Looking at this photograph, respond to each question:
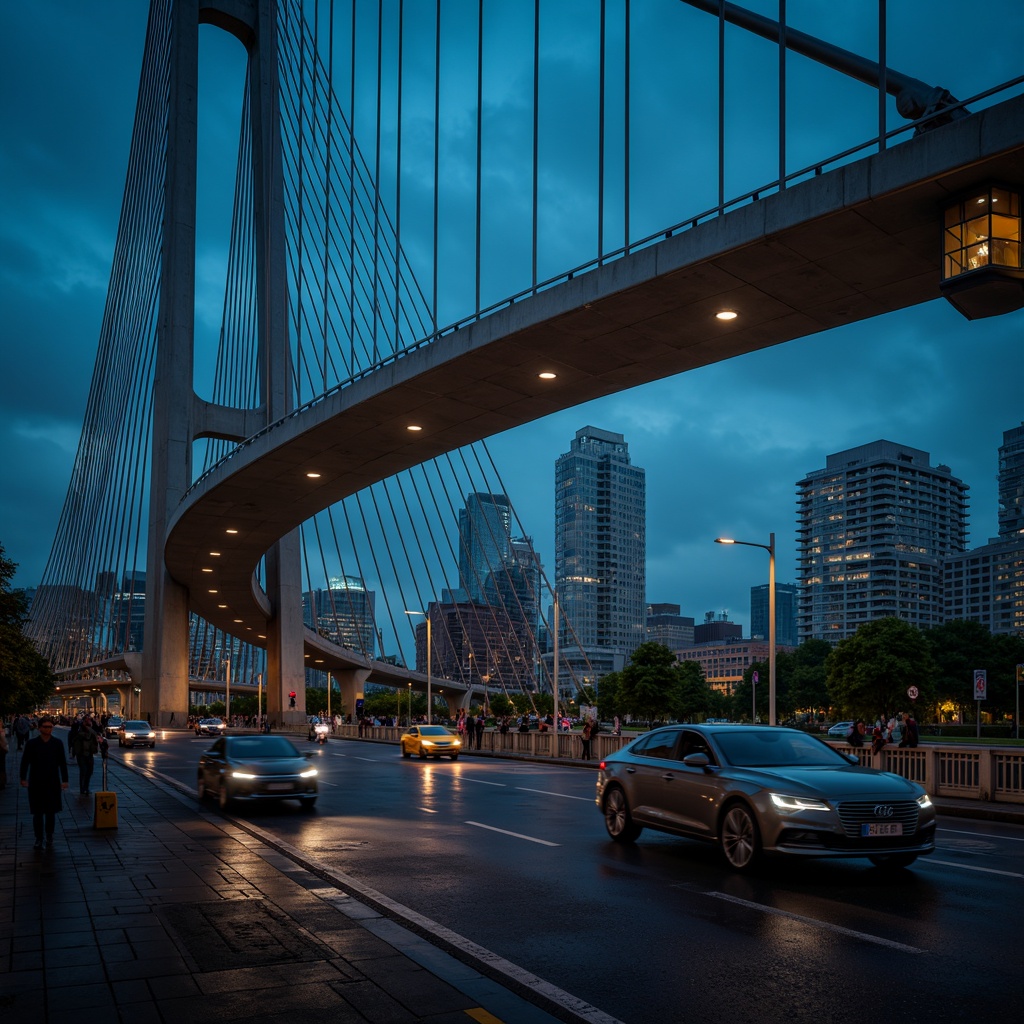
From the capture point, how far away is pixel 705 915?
29.0ft

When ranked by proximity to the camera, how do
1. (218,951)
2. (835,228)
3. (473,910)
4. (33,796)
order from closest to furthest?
(218,951), (473,910), (33,796), (835,228)

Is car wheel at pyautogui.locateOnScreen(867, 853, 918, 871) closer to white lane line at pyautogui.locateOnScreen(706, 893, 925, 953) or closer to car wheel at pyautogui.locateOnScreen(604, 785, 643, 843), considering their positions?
white lane line at pyautogui.locateOnScreen(706, 893, 925, 953)

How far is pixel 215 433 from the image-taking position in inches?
2340

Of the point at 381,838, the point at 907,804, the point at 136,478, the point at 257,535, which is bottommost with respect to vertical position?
the point at 381,838

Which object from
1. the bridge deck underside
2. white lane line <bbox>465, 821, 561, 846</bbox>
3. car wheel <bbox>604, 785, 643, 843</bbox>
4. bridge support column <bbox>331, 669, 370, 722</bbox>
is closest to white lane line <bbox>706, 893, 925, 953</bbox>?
car wheel <bbox>604, 785, 643, 843</bbox>

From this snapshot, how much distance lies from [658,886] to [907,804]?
2539 millimetres

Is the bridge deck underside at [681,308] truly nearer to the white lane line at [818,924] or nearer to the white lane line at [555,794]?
the white lane line at [555,794]

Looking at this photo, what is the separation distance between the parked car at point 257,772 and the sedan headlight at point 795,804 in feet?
34.7

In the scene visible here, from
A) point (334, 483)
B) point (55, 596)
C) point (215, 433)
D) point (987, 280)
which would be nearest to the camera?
point (987, 280)

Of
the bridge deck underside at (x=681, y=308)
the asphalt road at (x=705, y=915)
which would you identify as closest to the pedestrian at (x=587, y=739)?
the bridge deck underside at (x=681, y=308)

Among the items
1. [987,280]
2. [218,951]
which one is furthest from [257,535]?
[218,951]

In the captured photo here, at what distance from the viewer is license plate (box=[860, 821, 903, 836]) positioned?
33.5 feet

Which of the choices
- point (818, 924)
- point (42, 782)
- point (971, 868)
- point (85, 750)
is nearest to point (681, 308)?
point (971, 868)

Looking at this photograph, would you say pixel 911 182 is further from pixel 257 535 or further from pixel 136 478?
pixel 136 478
